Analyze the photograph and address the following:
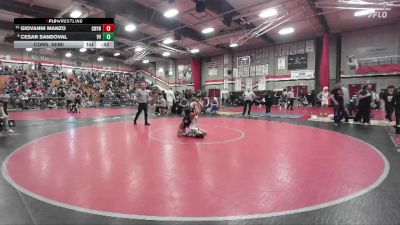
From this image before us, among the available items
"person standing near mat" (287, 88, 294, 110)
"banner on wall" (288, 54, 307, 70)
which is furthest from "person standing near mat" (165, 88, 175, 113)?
"banner on wall" (288, 54, 307, 70)

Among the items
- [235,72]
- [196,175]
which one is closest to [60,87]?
[235,72]

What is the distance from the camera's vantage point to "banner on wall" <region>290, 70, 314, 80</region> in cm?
2317

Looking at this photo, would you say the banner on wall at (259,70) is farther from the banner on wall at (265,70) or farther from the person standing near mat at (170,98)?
the person standing near mat at (170,98)

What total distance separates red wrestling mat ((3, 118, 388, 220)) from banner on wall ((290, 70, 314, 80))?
60.3ft

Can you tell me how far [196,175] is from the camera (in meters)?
3.83

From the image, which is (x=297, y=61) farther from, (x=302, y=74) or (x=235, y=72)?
(x=235, y=72)

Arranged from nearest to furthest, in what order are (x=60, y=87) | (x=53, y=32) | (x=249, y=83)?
1. (x=53, y=32)
2. (x=60, y=87)
3. (x=249, y=83)

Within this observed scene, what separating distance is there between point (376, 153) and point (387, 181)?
6.49 feet

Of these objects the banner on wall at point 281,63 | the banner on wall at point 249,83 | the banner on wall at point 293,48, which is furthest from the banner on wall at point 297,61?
the banner on wall at point 249,83

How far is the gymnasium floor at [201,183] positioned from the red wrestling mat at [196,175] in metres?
0.01

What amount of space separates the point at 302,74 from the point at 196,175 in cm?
2279

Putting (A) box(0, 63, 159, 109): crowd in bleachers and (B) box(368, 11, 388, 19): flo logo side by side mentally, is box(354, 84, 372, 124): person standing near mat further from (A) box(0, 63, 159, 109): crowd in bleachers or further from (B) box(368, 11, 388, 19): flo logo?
(A) box(0, 63, 159, 109): crowd in bleachers

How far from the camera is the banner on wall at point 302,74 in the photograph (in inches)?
912

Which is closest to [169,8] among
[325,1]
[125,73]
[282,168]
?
[325,1]
